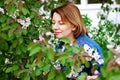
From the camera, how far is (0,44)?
3.28 meters

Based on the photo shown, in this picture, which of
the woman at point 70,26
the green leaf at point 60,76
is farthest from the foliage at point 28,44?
the woman at point 70,26

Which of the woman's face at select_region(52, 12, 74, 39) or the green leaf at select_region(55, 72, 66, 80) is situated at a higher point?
the woman's face at select_region(52, 12, 74, 39)

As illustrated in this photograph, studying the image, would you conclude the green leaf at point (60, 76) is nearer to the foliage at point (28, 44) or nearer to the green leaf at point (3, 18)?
the foliage at point (28, 44)

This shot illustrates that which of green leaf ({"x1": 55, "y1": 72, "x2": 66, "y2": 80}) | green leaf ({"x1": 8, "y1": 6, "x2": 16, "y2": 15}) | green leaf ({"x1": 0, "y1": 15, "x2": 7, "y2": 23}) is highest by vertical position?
green leaf ({"x1": 8, "y1": 6, "x2": 16, "y2": 15})

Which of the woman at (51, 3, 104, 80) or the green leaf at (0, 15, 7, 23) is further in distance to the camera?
the green leaf at (0, 15, 7, 23)

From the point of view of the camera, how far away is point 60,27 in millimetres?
2686

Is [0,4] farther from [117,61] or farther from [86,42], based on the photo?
[117,61]

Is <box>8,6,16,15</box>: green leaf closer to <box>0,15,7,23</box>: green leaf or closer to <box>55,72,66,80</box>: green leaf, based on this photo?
<box>0,15,7,23</box>: green leaf

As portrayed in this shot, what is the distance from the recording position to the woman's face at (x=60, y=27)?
269cm

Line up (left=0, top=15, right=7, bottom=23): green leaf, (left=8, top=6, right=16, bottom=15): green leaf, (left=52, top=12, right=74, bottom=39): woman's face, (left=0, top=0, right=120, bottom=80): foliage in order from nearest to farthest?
(left=0, top=0, right=120, bottom=80): foliage < (left=52, top=12, right=74, bottom=39): woman's face < (left=8, top=6, right=16, bottom=15): green leaf < (left=0, top=15, right=7, bottom=23): green leaf

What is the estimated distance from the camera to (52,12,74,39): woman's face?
269cm

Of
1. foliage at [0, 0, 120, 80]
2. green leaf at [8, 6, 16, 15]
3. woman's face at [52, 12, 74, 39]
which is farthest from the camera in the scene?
green leaf at [8, 6, 16, 15]

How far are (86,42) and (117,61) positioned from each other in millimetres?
1120

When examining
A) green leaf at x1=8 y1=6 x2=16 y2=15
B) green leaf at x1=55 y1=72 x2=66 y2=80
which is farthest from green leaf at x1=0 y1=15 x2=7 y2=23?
green leaf at x1=55 y1=72 x2=66 y2=80
